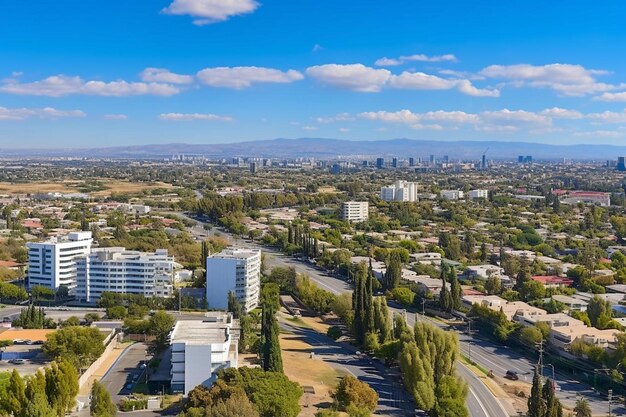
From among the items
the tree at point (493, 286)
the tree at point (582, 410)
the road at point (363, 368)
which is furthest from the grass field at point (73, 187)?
the tree at point (582, 410)

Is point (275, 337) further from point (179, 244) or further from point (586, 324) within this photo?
point (179, 244)

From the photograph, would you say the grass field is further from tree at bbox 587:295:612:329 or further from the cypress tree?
tree at bbox 587:295:612:329

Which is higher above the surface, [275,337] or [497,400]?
[275,337]

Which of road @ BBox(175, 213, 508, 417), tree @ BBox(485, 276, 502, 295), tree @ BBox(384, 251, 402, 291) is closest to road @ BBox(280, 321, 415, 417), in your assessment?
road @ BBox(175, 213, 508, 417)

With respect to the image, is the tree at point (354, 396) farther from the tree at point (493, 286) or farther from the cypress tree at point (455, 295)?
the tree at point (493, 286)

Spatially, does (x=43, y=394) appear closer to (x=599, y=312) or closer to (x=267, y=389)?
(x=267, y=389)

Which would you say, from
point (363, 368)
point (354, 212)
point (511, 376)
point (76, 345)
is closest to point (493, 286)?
point (511, 376)

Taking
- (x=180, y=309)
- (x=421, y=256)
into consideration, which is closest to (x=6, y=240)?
(x=180, y=309)
